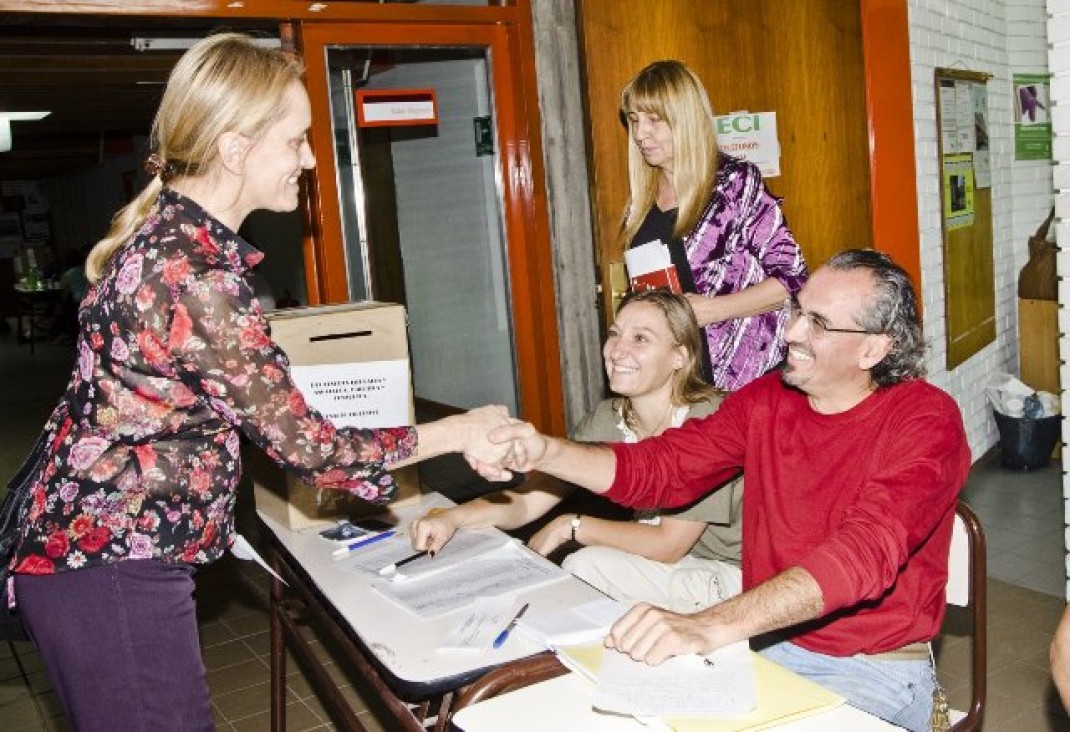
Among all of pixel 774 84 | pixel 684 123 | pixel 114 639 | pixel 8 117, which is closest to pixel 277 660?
pixel 114 639

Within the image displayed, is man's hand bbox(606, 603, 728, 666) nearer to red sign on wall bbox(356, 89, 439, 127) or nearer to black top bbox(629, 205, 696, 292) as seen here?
black top bbox(629, 205, 696, 292)

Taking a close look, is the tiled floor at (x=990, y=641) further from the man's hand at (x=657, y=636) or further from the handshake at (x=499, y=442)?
the man's hand at (x=657, y=636)

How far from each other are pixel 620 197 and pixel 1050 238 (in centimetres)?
294

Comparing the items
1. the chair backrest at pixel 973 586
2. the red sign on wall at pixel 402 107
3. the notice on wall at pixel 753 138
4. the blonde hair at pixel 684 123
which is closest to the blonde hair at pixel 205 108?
the chair backrest at pixel 973 586

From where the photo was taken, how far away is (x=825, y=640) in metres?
2.07

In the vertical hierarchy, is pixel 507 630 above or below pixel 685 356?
below

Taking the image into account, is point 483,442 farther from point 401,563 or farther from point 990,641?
point 990,641

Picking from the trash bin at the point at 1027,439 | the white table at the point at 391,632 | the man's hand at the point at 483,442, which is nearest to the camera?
the white table at the point at 391,632

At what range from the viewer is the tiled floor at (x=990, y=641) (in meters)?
3.41

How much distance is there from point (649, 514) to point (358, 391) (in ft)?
2.71

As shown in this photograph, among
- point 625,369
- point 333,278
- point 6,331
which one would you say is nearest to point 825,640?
point 625,369

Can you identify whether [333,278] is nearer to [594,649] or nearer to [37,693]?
[37,693]

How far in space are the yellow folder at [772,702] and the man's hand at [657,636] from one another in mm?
63

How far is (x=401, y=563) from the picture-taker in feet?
7.46
